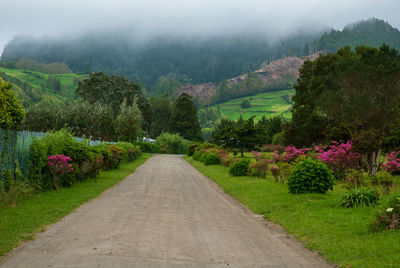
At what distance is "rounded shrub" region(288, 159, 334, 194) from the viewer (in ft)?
46.2

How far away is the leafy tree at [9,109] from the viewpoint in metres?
13.2

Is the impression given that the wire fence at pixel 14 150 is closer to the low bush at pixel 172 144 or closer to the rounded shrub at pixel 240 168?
the rounded shrub at pixel 240 168

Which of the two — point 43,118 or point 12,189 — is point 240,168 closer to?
point 12,189

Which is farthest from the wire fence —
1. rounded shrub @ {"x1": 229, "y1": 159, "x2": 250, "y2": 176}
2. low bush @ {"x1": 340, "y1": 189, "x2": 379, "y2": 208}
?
rounded shrub @ {"x1": 229, "y1": 159, "x2": 250, "y2": 176}

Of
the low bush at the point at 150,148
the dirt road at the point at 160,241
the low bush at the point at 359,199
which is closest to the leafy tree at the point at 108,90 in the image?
the low bush at the point at 150,148

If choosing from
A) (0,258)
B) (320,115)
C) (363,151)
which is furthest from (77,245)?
(320,115)

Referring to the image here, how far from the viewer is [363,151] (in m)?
19.8

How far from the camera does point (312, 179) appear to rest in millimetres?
14156

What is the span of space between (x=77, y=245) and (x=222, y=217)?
508 centimetres

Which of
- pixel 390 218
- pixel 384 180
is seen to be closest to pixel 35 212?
pixel 390 218

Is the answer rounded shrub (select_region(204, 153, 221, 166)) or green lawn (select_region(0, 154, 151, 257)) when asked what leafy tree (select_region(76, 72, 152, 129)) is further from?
green lawn (select_region(0, 154, 151, 257))

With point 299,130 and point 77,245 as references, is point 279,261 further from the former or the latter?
point 299,130

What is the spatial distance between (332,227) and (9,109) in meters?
12.1

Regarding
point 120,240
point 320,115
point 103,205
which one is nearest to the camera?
point 120,240
